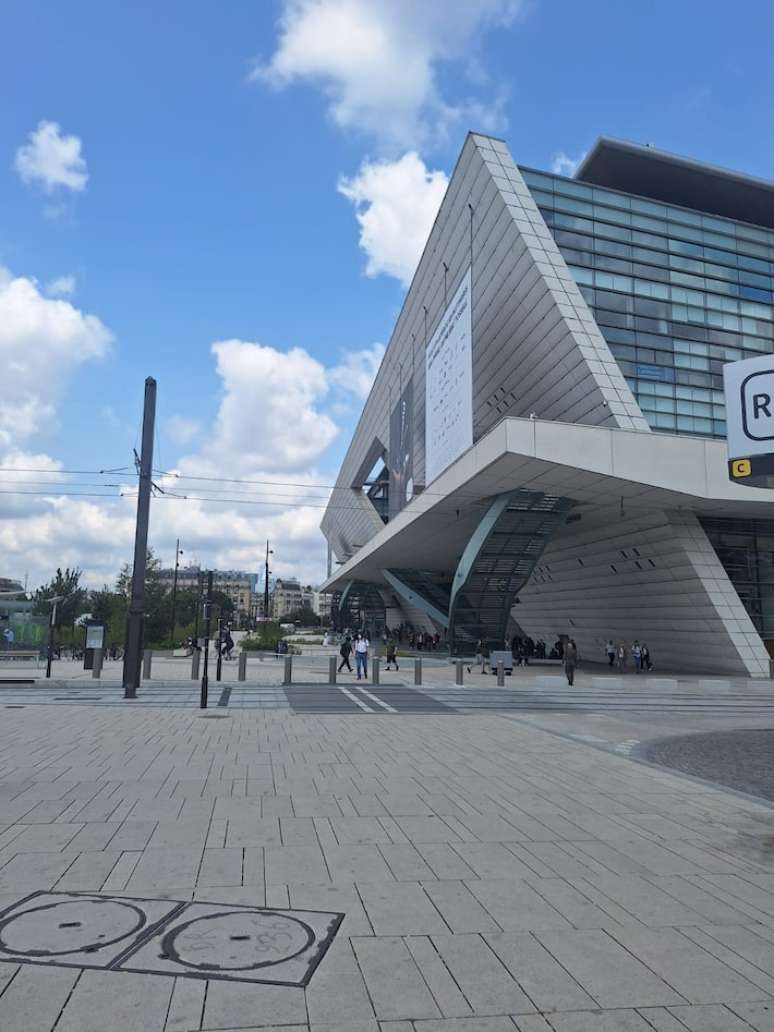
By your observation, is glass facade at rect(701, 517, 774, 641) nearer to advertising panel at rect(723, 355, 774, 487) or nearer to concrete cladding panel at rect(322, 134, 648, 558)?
concrete cladding panel at rect(322, 134, 648, 558)

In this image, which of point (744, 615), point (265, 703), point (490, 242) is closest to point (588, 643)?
point (744, 615)

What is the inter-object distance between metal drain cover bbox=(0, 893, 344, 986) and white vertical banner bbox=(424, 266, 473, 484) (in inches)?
1236

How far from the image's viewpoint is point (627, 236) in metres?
42.6

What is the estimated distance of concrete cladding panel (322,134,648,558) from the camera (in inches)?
1283

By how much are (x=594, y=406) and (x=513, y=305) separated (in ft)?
24.7

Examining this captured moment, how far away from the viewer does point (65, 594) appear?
5684 centimetres

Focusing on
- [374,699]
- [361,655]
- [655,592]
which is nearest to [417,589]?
[655,592]

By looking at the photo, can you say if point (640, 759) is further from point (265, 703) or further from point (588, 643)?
point (588, 643)

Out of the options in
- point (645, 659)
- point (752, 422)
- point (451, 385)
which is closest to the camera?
point (752, 422)

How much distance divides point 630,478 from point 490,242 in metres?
16.2

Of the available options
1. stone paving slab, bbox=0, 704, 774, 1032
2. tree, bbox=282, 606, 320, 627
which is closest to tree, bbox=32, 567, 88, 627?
stone paving slab, bbox=0, 704, 774, 1032

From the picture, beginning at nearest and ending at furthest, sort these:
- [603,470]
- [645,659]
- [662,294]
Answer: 1. [603,470]
2. [645,659]
3. [662,294]

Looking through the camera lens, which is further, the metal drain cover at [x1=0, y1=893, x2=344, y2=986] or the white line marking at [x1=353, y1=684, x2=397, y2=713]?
the white line marking at [x1=353, y1=684, x2=397, y2=713]

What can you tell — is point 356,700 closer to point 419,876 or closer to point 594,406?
point 419,876
